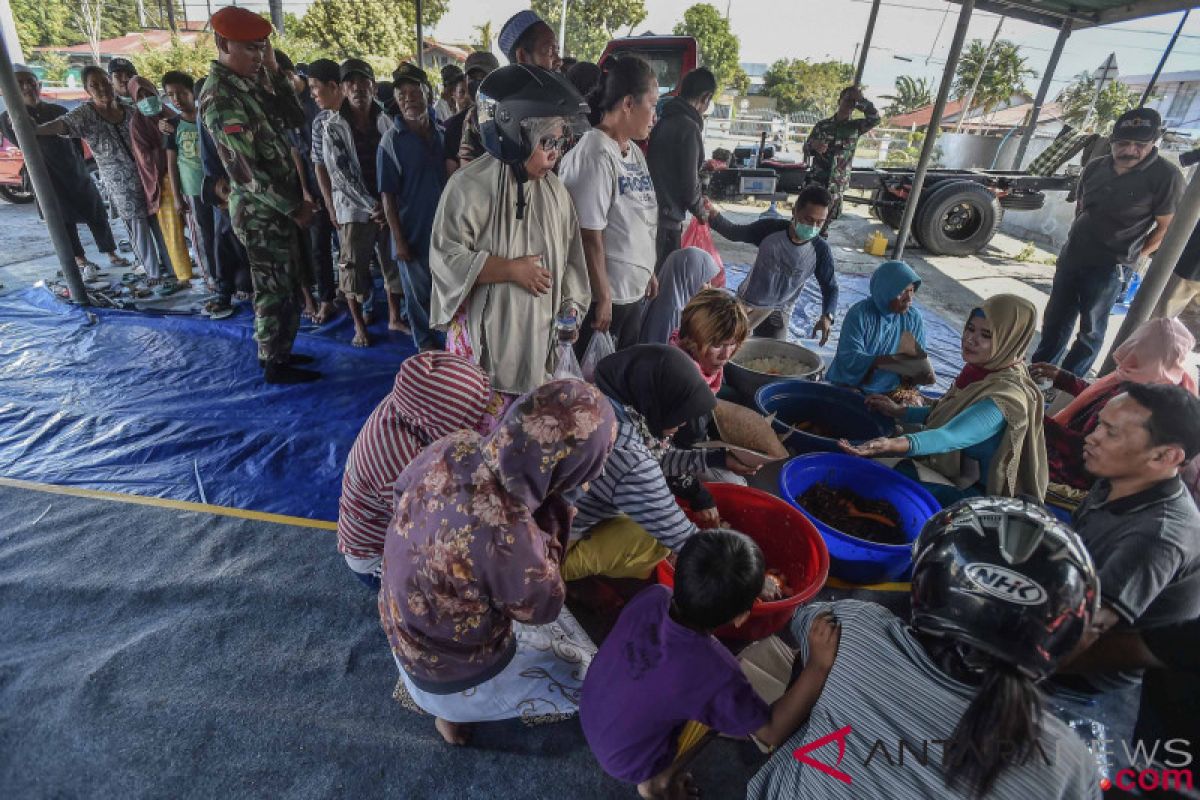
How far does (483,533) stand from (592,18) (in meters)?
40.0

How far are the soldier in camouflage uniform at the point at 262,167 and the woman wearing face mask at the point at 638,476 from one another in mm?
2577

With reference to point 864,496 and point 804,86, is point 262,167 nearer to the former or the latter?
point 864,496

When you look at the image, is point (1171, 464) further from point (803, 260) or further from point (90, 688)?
point (90, 688)

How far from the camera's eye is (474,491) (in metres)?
1.28

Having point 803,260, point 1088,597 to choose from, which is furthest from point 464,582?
point 803,260

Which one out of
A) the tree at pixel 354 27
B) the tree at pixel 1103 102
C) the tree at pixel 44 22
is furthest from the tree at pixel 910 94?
the tree at pixel 44 22

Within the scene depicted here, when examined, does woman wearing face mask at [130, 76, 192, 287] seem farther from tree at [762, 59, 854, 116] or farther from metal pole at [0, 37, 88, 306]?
tree at [762, 59, 854, 116]

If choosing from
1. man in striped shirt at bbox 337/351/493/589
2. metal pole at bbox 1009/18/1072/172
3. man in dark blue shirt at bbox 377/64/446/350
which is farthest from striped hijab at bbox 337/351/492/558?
metal pole at bbox 1009/18/1072/172

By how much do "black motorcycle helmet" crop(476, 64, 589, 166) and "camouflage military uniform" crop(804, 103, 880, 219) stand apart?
18.3 ft

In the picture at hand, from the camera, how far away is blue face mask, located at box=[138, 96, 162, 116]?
189 inches

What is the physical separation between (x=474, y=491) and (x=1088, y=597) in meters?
1.13

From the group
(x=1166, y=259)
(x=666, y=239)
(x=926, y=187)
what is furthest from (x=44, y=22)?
(x=1166, y=259)

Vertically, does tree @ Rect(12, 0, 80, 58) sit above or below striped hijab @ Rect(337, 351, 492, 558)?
above

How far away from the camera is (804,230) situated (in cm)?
348
